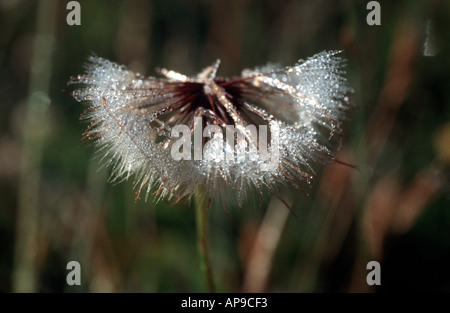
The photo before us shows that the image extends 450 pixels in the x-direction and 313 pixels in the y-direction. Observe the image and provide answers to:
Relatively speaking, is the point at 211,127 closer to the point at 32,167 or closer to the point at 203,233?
the point at 203,233

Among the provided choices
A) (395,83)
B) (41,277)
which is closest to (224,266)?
(41,277)

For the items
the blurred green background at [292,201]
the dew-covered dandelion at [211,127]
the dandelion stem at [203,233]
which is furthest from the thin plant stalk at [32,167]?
the dandelion stem at [203,233]

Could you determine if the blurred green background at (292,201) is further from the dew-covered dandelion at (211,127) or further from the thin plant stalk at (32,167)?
the dew-covered dandelion at (211,127)

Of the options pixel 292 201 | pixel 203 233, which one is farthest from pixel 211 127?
pixel 292 201

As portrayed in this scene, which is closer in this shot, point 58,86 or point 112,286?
point 112,286
